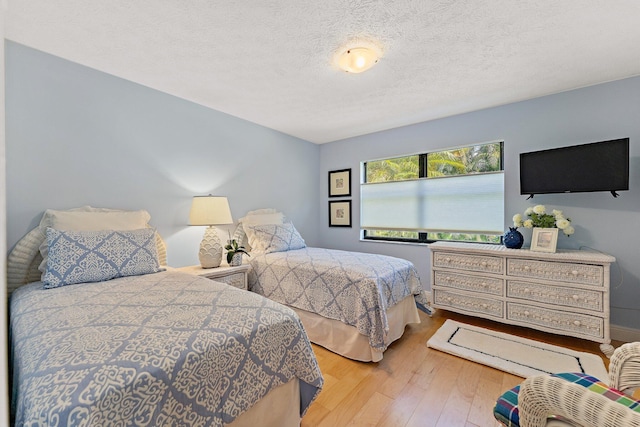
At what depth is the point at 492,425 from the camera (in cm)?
155

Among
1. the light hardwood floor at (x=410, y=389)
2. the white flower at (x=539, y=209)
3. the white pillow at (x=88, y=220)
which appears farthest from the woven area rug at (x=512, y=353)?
the white pillow at (x=88, y=220)

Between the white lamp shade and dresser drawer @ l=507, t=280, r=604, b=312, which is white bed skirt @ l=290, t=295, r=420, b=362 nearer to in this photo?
dresser drawer @ l=507, t=280, r=604, b=312

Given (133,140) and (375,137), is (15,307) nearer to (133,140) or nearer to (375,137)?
(133,140)

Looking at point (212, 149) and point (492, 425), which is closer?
point (492, 425)

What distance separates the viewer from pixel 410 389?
6.11 ft

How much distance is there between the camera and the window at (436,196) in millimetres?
3072

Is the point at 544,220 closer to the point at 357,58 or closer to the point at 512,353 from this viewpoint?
the point at 512,353

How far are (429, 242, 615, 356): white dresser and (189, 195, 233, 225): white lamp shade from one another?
221 cm

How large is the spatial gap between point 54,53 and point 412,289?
3438 millimetres

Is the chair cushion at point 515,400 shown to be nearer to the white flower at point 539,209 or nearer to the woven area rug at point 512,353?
the woven area rug at point 512,353

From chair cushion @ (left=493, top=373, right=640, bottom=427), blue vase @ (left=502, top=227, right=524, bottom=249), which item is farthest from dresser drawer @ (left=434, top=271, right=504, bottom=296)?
chair cushion @ (left=493, top=373, right=640, bottom=427)

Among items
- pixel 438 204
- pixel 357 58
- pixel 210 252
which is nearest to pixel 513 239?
pixel 438 204

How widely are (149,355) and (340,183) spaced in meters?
3.54

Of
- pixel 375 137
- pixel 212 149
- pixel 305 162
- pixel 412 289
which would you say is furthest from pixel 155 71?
pixel 412 289
